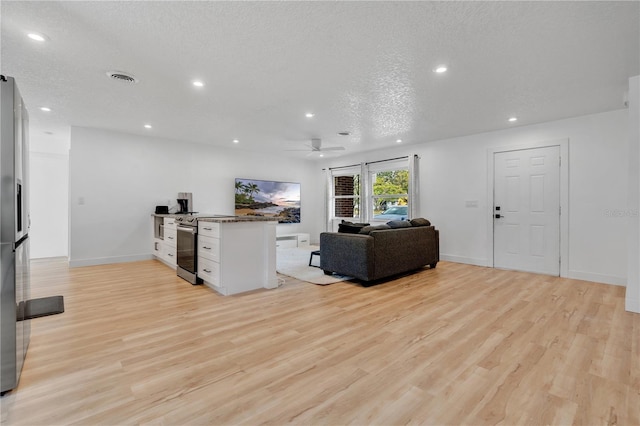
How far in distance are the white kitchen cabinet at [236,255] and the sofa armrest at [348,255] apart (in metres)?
0.95

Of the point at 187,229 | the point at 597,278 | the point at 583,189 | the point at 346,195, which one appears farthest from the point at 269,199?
the point at 597,278

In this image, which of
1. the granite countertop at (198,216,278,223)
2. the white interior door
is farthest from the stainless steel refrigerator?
the white interior door

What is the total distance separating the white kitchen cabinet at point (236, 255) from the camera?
3.47 m

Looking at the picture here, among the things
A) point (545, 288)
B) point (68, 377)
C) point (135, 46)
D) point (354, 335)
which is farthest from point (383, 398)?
point (545, 288)

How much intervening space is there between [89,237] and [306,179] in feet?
16.5

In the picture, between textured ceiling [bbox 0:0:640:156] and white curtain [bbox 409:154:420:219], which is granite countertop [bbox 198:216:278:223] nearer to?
textured ceiling [bbox 0:0:640:156]

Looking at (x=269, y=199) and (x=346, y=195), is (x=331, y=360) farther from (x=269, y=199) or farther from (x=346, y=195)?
(x=346, y=195)

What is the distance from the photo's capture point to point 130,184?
5.64m

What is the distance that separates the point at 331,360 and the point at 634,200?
3.53 m

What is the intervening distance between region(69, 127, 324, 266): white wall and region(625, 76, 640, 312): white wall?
6.42 metres

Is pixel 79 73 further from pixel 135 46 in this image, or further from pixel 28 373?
pixel 28 373

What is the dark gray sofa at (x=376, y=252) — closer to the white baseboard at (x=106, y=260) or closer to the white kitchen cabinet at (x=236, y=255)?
the white kitchen cabinet at (x=236, y=255)

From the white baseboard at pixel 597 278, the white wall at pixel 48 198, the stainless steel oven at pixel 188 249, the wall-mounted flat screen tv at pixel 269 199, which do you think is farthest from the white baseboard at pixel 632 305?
the white wall at pixel 48 198

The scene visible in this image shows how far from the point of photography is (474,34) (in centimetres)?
229
